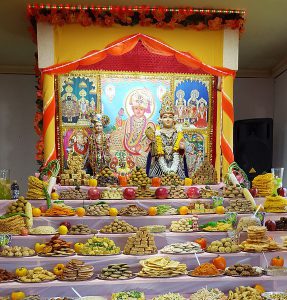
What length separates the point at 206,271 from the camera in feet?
15.6

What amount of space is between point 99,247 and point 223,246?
128 centimetres

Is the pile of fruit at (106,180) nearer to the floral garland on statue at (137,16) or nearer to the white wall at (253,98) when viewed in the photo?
the floral garland on statue at (137,16)

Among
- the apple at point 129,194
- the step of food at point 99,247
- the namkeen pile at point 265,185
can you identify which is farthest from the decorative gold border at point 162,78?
the step of food at point 99,247

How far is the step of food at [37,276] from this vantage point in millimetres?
4609

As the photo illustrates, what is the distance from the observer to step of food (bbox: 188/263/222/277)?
15.6 ft

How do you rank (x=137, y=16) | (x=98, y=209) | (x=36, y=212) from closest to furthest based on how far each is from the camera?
(x=36, y=212)
(x=98, y=209)
(x=137, y=16)

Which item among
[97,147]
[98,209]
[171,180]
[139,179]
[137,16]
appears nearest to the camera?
[98,209]

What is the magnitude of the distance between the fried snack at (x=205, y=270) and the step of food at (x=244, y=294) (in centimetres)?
26

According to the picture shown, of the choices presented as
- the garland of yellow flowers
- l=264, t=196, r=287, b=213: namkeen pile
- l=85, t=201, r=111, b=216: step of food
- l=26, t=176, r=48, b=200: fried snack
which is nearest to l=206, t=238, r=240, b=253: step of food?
l=264, t=196, r=287, b=213: namkeen pile

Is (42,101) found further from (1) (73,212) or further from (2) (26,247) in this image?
(2) (26,247)

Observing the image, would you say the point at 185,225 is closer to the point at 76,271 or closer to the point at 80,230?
the point at 80,230

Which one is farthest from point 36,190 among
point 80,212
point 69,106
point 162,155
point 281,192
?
point 281,192

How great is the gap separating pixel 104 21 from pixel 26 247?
170 inches

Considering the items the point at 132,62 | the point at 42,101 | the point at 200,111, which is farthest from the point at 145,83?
the point at 42,101
